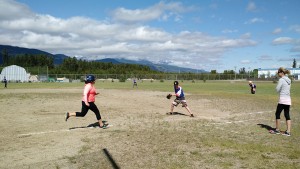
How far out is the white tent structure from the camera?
77256 millimetres

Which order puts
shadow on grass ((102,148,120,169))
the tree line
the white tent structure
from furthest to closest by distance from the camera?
the tree line
the white tent structure
shadow on grass ((102,148,120,169))

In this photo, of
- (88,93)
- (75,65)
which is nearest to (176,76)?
(75,65)

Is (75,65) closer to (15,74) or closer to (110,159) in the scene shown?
(15,74)

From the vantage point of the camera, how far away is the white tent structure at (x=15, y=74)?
77256 millimetres

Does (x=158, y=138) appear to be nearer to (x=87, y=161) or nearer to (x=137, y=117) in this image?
(x=87, y=161)

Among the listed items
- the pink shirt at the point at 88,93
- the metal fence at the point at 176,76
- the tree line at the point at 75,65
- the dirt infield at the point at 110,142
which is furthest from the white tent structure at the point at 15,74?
the pink shirt at the point at 88,93

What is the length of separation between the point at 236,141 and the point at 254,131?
5.91ft

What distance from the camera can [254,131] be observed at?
30.8ft

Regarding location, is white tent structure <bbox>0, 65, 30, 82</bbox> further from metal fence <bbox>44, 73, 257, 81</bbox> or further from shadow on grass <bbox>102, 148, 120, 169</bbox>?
shadow on grass <bbox>102, 148, 120, 169</bbox>

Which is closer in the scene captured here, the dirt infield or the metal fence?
the dirt infield

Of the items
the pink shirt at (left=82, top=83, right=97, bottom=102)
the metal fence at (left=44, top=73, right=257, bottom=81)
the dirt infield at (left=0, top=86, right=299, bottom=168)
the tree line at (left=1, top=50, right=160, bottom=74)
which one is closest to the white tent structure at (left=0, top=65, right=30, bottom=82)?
the metal fence at (left=44, top=73, right=257, bottom=81)

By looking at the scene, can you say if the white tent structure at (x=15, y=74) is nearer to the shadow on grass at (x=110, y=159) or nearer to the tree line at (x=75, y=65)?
the tree line at (x=75, y=65)

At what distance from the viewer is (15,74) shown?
78.6m

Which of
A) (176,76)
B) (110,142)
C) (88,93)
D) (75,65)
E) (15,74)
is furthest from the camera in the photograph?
(75,65)
